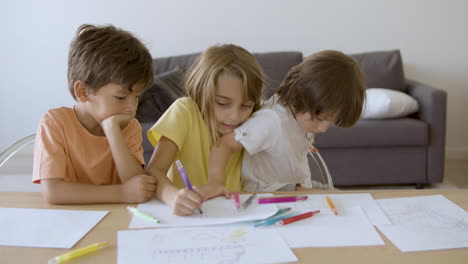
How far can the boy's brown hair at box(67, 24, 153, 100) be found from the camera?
1.19 m

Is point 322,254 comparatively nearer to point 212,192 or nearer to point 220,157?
point 212,192

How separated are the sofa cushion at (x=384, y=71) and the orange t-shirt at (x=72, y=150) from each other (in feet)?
8.94

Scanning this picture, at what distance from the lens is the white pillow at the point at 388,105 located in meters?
3.21

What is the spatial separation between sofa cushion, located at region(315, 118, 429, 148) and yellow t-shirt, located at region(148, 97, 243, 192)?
180 centimetres

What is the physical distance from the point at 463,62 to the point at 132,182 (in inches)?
148

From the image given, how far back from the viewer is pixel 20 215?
3.34ft

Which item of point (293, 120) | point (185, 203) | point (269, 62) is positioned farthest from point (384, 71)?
point (185, 203)

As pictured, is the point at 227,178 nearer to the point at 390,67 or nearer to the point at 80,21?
the point at 390,67

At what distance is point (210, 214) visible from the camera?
1.02 m

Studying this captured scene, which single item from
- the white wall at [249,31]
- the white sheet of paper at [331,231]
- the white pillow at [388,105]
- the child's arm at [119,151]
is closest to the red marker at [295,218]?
the white sheet of paper at [331,231]

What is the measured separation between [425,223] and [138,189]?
660mm

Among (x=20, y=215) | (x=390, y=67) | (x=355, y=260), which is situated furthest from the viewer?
(x=390, y=67)

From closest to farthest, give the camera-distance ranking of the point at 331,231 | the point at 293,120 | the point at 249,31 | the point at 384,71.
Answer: the point at 331,231 < the point at 293,120 < the point at 384,71 < the point at 249,31

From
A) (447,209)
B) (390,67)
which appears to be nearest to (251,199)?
(447,209)
